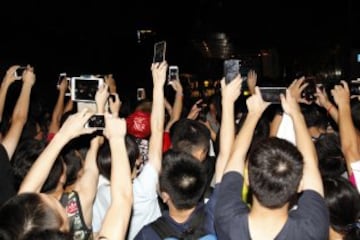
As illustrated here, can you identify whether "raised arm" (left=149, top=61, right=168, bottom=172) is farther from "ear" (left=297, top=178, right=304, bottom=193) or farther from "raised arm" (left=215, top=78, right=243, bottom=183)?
"ear" (left=297, top=178, right=304, bottom=193)

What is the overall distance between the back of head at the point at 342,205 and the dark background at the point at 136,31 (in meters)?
1.96

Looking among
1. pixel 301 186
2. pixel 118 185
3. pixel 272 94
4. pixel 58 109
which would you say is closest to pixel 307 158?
pixel 301 186

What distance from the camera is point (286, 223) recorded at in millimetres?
2207

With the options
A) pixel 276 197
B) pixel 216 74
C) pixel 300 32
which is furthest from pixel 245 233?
pixel 216 74

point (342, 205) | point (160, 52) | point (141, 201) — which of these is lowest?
point (141, 201)

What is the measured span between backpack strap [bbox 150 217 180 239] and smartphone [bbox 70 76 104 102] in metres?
0.99

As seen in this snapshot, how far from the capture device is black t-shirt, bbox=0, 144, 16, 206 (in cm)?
314

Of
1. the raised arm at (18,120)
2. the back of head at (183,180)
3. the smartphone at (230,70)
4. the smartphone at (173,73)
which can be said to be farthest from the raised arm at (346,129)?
the raised arm at (18,120)

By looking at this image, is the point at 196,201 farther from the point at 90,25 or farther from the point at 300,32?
the point at 300,32

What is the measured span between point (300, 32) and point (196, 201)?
703 inches

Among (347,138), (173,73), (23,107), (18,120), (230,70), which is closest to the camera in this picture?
(230,70)

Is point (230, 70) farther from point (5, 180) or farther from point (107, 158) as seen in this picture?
point (5, 180)

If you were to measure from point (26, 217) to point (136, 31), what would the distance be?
32.0 feet

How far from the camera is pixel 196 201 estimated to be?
274cm
